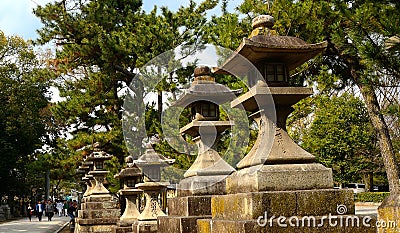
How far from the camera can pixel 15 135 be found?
116 ft

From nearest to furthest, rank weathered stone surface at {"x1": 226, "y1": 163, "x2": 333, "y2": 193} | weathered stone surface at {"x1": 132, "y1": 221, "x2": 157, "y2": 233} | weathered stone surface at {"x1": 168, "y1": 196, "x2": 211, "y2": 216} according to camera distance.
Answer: weathered stone surface at {"x1": 226, "y1": 163, "x2": 333, "y2": 193} < weathered stone surface at {"x1": 168, "y1": 196, "x2": 211, "y2": 216} < weathered stone surface at {"x1": 132, "y1": 221, "x2": 157, "y2": 233}

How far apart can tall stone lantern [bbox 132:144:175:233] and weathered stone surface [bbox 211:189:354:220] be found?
20.7 feet

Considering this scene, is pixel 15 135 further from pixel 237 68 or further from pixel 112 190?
pixel 237 68

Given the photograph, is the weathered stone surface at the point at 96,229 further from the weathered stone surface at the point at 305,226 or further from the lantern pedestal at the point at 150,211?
the weathered stone surface at the point at 305,226

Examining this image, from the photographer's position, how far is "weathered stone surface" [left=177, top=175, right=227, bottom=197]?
25.7 ft

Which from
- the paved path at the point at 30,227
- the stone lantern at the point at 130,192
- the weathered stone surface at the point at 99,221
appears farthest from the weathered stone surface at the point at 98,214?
the paved path at the point at 30,227

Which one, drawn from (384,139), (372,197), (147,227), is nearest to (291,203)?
(147,227)

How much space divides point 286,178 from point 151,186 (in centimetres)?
676

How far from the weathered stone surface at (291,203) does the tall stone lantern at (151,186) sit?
6.30 m

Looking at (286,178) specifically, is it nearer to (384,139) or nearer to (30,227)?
(384,139)

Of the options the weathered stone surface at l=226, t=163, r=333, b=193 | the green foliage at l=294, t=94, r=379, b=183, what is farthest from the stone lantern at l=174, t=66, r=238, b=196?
the green foliage at l=294, t=94, r=379, b=183

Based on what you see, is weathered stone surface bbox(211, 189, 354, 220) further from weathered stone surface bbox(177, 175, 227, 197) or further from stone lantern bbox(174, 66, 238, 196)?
stone lantern bbox(174, 66, 238, 196)

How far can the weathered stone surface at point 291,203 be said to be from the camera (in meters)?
5.36

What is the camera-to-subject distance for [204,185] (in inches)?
309
